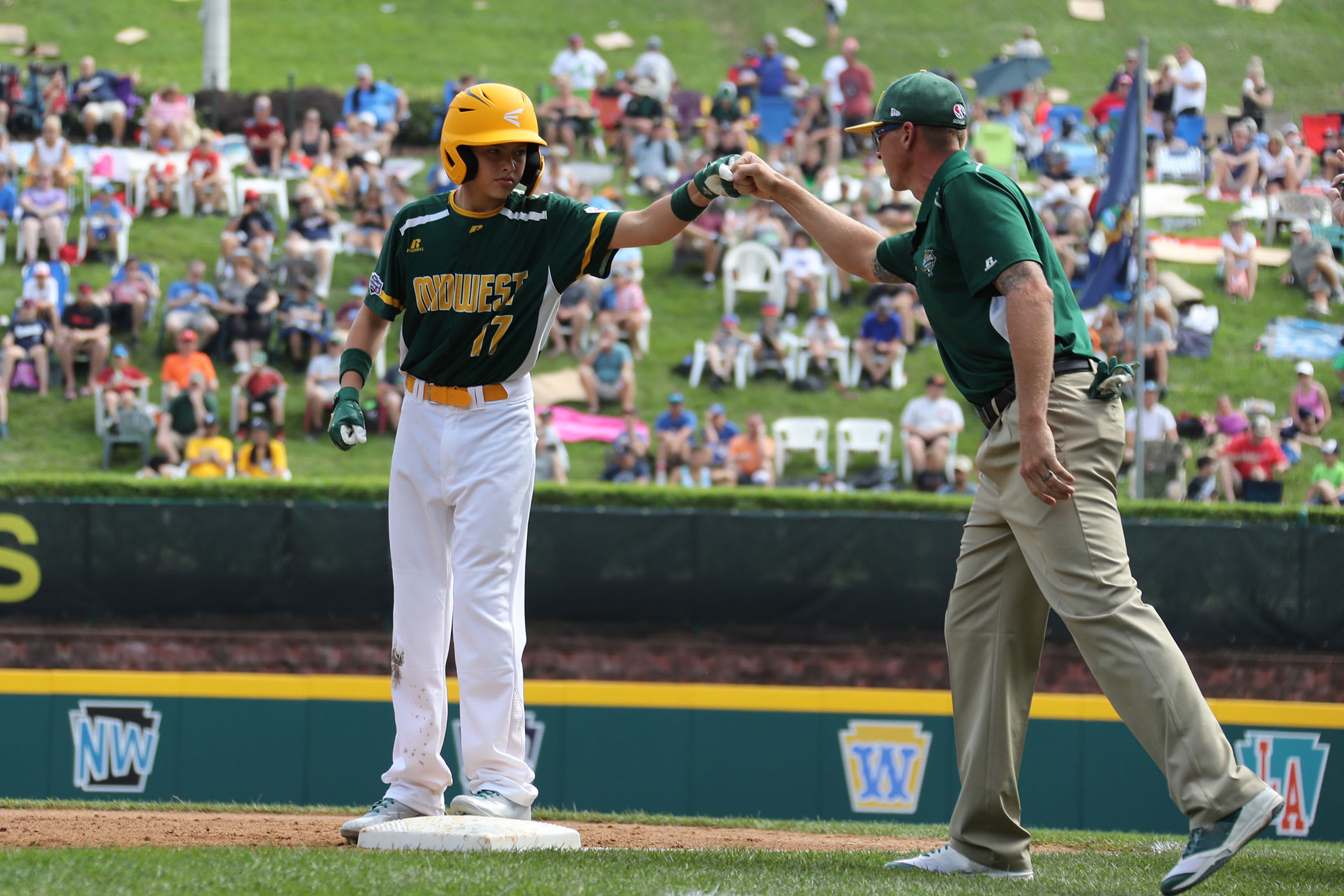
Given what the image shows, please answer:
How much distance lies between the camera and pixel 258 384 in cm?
1620

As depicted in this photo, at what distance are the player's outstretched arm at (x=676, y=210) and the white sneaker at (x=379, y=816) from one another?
7.31 feet

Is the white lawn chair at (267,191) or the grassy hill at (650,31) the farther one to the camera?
the grassy hill at (650,31)

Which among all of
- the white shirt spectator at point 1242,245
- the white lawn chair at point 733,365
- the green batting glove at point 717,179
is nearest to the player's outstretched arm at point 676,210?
the green batting glove at point 717,179

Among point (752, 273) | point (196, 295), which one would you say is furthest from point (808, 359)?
point (196, 295)

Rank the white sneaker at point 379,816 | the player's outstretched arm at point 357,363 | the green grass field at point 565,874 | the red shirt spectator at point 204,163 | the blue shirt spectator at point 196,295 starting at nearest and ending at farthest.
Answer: the green grass field at point 565,874 → the white sneaker at point 379,816 → the player's outstretched arm at point 357,363 → the blue shirt spectator at point 196,295 → the red shirt spectator at point 204,163

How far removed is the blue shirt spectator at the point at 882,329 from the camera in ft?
60.1

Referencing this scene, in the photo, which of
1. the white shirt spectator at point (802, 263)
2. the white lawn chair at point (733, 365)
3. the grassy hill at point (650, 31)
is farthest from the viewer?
the grassy hill at point (650, 31)

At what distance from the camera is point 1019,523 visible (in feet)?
14.7

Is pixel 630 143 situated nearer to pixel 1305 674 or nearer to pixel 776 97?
pixel 776 97

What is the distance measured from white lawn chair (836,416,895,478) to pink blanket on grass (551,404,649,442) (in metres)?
2.33

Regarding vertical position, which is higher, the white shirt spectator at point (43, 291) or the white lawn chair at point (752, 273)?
the white lawn chair at point (752, 273)

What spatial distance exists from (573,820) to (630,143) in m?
17.6

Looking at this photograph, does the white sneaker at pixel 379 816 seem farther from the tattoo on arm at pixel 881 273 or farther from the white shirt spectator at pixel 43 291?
the white shirt spectator at pixel 43 291

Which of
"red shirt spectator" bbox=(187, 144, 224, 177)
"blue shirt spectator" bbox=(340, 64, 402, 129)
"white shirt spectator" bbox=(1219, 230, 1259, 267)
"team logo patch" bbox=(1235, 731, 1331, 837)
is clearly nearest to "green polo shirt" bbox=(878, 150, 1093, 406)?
"team logo patch" bbox=(1235, 731, 1331, 837)
